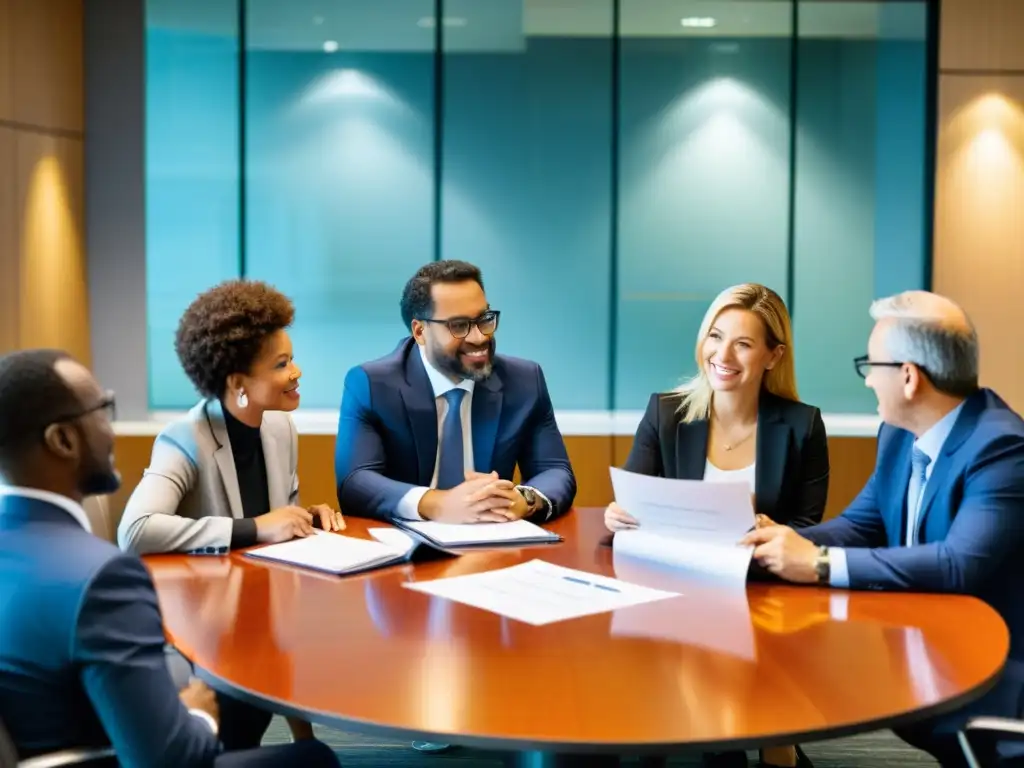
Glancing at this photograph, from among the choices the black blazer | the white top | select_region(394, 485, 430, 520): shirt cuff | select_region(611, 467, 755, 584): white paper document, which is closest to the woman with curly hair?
select_region(394, 485, 430, 520): shirt cuff

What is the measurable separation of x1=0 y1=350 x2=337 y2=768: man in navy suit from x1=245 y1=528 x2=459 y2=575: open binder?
77cm

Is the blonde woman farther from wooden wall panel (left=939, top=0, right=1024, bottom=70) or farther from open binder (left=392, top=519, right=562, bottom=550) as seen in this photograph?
wooden wall panel (left=939, top=0, right=1024, bottom=70)

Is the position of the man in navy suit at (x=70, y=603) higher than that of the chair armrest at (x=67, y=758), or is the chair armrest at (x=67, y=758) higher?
the man in navy suit at (x=70, y=603)

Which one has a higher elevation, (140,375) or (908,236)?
(908,236)

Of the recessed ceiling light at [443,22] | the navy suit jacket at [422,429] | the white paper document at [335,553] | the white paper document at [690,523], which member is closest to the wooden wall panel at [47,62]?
the recessed ceiling light at [443,22]

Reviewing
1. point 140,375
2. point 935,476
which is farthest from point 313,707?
point 140,375

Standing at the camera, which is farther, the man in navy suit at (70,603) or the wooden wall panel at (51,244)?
the wooden wall panel at (51,244)

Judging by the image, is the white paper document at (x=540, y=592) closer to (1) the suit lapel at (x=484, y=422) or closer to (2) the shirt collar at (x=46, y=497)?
(2) the shirt collar at (x=46, y=497)

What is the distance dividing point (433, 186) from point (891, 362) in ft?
17.5

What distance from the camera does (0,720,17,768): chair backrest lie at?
1673 mm

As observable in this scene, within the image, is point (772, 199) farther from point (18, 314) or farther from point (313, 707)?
point (313, 707)

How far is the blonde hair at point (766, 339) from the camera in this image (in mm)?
Result: 3342

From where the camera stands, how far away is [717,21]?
24.8 feet

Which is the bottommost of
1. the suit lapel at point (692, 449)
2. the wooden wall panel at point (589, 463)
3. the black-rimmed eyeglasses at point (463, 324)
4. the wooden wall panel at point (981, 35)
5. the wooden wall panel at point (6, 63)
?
the wooden wall panel at point (589, 463)
